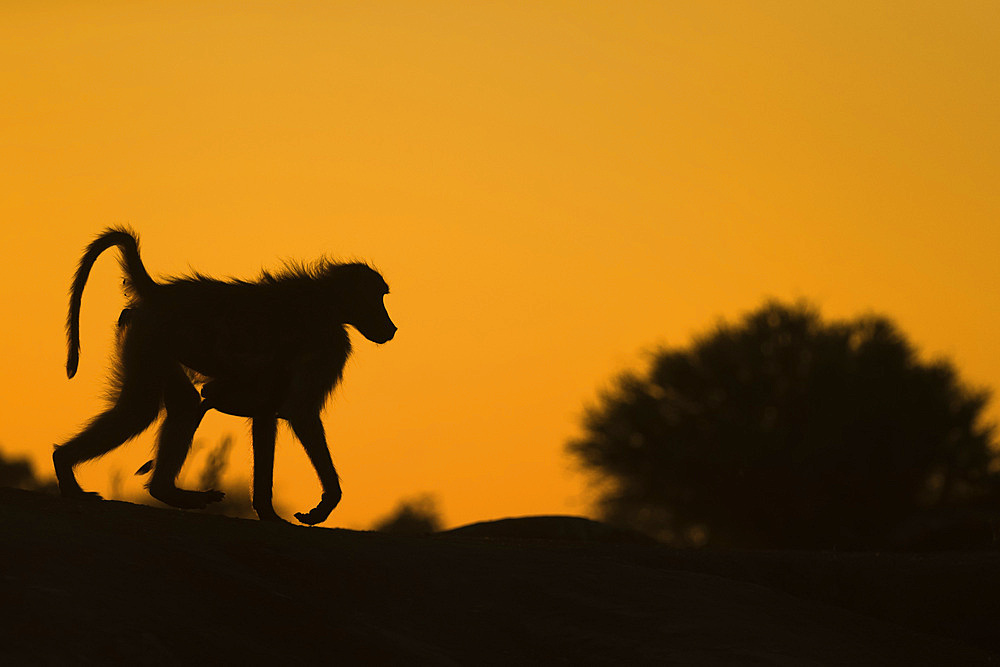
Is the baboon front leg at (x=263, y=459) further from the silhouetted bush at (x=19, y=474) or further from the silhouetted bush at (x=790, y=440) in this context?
the silhouetted bush at (x=19, y=474)

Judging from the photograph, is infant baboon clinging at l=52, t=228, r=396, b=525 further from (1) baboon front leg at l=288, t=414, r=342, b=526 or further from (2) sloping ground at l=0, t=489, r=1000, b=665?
(2) sloping ground at l=0, t=489, r=1000, b=665

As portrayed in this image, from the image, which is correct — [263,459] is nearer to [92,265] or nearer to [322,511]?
[322,511]

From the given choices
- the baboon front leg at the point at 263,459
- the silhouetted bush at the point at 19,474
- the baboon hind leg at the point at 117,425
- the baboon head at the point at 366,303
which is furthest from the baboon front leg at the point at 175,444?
the silhouetted bush at the point at 19,474

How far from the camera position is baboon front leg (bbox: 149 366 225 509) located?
9.48 meters

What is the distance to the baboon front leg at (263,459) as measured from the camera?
10148mm

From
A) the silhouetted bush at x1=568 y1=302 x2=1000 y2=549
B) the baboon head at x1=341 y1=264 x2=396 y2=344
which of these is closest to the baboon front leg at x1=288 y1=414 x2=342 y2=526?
the baboon head at x1=341 y1=264 x2=396 y2=344

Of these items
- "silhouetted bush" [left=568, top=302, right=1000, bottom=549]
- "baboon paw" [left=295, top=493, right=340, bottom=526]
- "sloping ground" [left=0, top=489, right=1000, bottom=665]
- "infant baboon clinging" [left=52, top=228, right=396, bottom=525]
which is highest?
"silhouetted bush" [left=568, top=302, right=1000, bottom=549]

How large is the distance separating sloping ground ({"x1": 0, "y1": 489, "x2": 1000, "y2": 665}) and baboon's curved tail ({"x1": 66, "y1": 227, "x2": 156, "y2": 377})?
1.29m

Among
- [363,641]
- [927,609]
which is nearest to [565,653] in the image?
[363,641]

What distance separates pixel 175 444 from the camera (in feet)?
31.4

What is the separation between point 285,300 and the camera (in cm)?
990

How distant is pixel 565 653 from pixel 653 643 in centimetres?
55

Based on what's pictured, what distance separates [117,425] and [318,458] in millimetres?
1320

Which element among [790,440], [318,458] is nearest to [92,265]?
[318,458]
